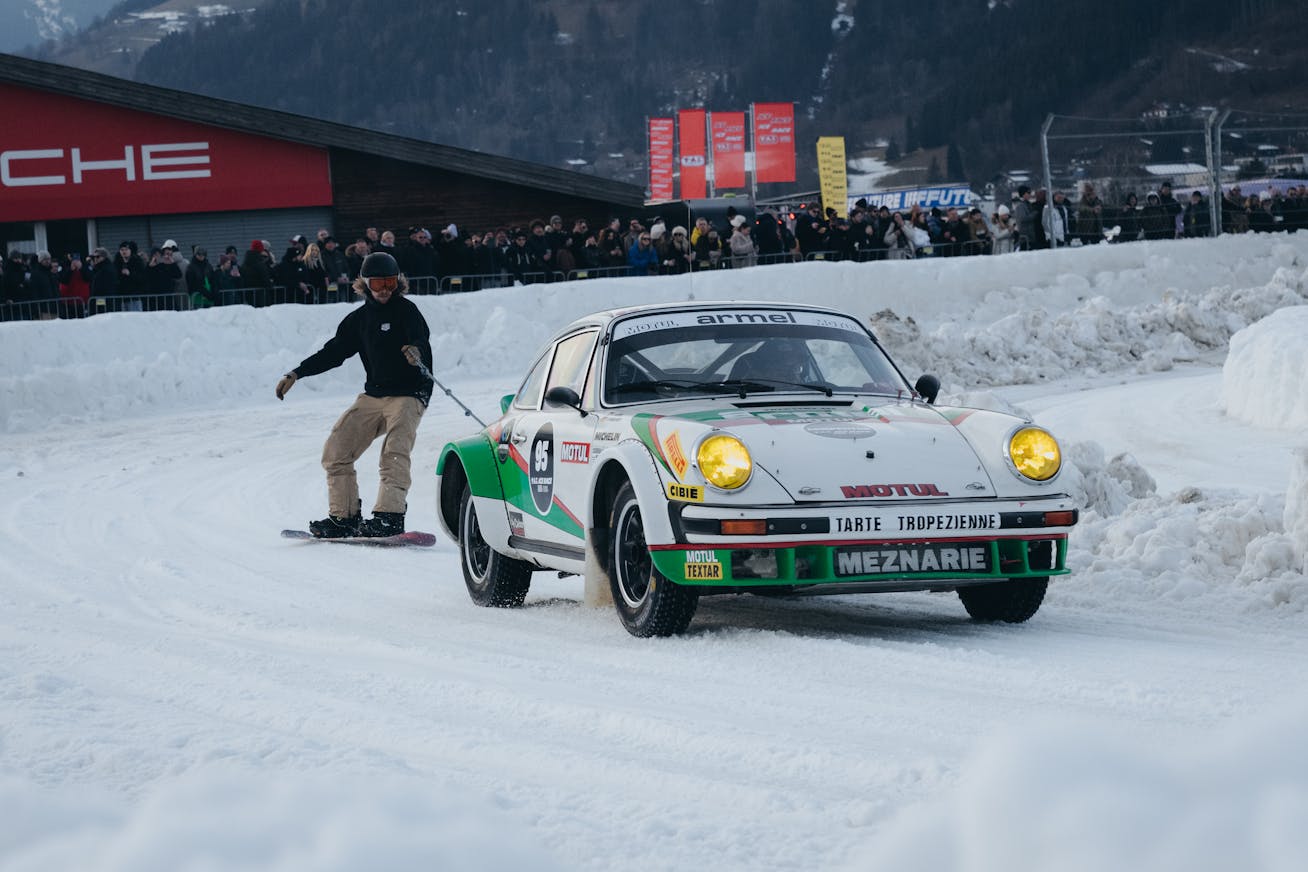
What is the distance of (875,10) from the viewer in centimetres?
18100

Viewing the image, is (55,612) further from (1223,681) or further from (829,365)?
(1223,681)

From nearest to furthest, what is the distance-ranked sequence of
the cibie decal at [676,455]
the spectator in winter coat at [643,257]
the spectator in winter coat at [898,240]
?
1. the cibie decal at [676,455]
2. the spectator in winter coat at [643,257]
3. the spectator in winter coat at [898,240]

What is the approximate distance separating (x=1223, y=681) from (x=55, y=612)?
518 centimetres

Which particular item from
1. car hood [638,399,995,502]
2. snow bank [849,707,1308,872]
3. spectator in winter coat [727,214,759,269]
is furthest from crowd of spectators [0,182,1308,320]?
snow bank [849,707,1308,872]

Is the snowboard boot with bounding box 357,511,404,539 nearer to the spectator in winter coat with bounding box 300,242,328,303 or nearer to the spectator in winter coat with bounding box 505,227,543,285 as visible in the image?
the spectator in winter coat with bounding box 300,242,328,303

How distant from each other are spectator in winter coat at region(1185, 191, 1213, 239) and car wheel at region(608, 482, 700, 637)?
22656mm

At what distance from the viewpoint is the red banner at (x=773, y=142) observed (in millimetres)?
37656

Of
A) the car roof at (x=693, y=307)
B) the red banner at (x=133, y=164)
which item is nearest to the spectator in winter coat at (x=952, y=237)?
the red banner at (x=133, y=164)

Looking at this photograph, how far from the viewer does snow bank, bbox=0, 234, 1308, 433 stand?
20.5 metres

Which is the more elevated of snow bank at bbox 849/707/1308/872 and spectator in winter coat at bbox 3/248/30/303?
spectator in winter coat at bbox 3/248/30/303

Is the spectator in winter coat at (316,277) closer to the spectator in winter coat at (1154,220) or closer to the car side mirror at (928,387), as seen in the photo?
the spectator in winter coat at (1154,220)

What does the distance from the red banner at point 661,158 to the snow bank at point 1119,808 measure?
132ft

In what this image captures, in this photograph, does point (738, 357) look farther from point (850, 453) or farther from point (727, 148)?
point (727, 148)

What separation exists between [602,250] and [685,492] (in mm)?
20295
